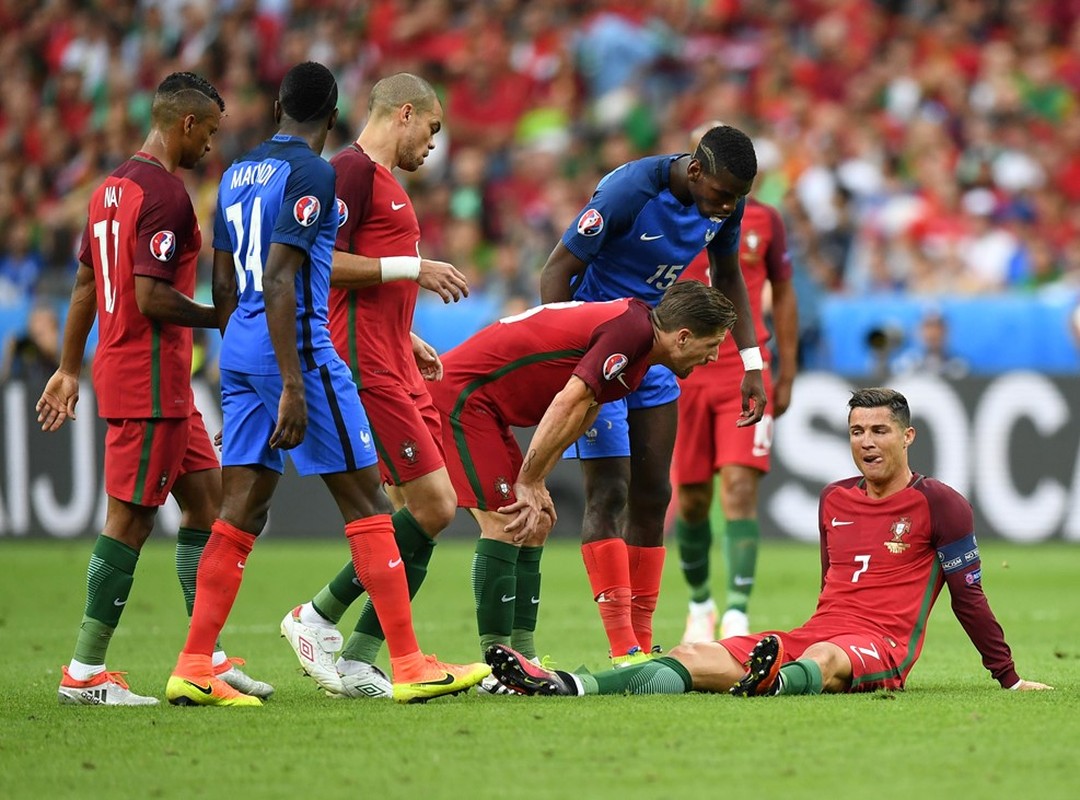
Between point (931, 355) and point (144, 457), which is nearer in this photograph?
point (144, 457)

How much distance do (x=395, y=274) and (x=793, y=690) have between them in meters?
2.12

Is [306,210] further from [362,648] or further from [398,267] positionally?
[362,648]

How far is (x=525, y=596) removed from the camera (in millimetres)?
7203

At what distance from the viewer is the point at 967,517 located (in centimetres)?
668

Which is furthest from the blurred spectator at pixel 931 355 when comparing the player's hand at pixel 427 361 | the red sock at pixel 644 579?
the player's hand at pixel 427 361

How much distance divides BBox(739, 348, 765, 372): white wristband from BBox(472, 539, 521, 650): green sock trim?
154 centimetres

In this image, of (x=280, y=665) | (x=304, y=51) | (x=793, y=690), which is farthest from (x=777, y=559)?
(x=304, y=51)

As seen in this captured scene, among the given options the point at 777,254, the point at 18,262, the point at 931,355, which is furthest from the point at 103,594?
the point at 18,262

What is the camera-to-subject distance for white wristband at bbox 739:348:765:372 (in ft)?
25.6

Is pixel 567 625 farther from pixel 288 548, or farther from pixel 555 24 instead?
pixel 555 24

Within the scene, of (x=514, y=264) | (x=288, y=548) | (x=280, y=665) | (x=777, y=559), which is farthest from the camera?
(x=514, y=264)

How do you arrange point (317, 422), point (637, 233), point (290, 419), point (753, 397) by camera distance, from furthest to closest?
1. point (753, 397)
2. point (637, 233)
3. point (317, 422)
4. point (290, 419)

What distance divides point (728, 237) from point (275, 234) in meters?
2.40

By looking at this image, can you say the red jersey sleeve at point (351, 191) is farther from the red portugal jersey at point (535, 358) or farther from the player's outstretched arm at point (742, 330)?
the player's outstretched arm at point (742, 330)
